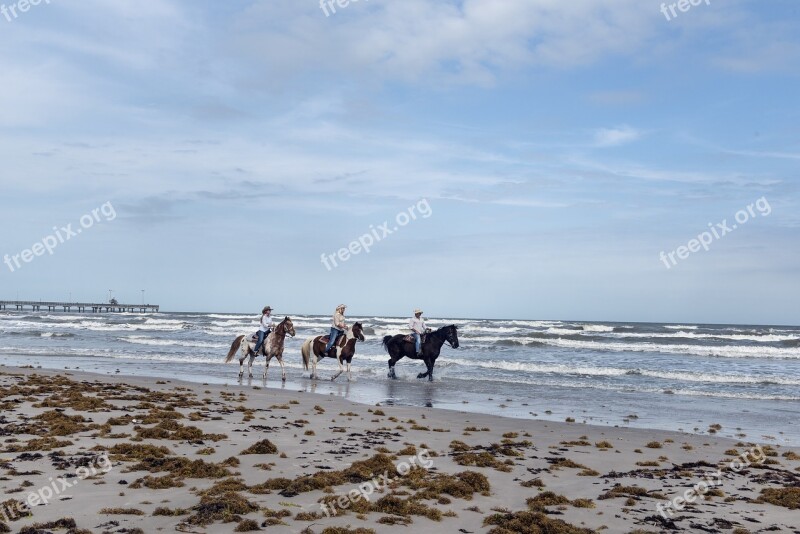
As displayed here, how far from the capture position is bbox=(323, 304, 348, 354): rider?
68.4ft

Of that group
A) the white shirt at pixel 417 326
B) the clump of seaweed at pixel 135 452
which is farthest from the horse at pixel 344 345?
the clump of seaweed at pixel 135 452

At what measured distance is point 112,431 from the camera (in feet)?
33.0

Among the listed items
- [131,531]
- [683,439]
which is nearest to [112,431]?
[131,531]

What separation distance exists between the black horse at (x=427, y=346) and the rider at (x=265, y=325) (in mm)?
4246

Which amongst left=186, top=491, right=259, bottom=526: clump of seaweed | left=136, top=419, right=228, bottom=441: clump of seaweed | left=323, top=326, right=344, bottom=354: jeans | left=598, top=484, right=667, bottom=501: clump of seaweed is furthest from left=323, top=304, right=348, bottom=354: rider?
left=186, top=491, right=259, bottom=526: clump of seaweed

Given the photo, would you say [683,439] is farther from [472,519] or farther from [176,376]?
[176,376]

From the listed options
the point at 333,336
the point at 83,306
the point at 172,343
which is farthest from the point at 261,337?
the point at 83,306

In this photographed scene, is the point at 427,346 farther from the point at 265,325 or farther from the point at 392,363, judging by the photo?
the point at 265,325

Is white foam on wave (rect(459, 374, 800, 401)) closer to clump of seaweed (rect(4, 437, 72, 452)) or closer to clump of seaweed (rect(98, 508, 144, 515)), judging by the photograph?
clump of seaweed (rect(4, 437, 72, 452))

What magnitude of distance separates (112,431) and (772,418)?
45.0 ft

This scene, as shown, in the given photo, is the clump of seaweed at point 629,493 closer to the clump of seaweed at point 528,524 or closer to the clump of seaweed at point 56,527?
the clump of seaweed at point 528,524

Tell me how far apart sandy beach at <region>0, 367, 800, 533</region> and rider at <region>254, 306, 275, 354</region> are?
7953mm

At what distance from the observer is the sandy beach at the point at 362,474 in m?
6.24

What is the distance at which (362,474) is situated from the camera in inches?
306
